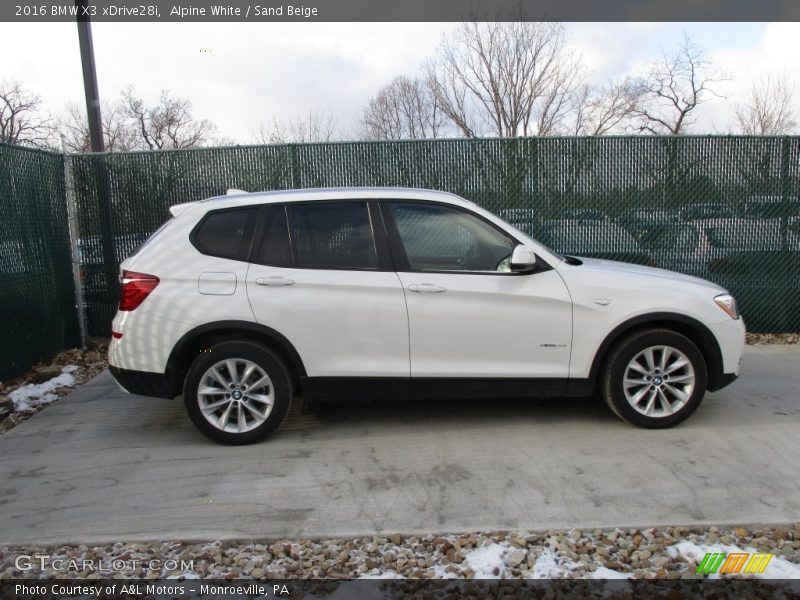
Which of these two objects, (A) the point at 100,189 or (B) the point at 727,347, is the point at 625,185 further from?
(A) the point at 100,189

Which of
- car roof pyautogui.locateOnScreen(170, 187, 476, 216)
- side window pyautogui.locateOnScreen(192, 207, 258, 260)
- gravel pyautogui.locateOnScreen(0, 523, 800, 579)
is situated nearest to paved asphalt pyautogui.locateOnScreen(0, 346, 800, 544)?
gravel pyautogui.locateOnScreen(0, 523, 800, 579)

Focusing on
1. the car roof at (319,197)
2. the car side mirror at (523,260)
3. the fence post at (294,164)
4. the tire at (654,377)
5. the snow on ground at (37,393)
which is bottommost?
the snow on ground at (37,393)

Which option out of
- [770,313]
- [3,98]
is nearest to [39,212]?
[770,313]

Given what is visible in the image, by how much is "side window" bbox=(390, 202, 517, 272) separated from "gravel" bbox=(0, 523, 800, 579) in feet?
6.34

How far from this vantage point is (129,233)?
7.80m

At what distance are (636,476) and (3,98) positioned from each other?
37.9m

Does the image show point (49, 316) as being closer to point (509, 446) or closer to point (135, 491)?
point (135, 491)

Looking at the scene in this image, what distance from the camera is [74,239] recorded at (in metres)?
7.34

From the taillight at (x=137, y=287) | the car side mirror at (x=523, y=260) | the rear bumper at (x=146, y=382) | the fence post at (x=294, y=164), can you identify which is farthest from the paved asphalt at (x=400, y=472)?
the fence post at (x=294, y=164)

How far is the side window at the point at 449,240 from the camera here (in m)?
4.51

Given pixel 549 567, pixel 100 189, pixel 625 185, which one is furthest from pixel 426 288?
pixel 100 189

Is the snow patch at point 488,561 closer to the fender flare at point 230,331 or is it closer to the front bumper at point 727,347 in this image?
the fender flare at point 230,331

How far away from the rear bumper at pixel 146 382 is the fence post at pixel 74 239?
136 inches

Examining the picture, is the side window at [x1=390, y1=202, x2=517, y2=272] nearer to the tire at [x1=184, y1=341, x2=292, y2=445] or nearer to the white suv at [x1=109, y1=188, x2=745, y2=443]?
the white suv at [x1=109, y1=188, x2=745, y2=443]
